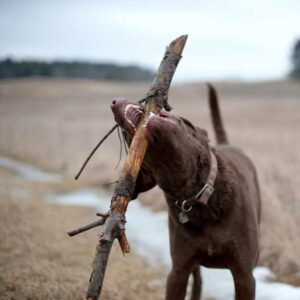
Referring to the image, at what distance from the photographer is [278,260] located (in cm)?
561

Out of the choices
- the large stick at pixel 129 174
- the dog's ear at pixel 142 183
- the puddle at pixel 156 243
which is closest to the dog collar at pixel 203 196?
the dog's ear at pixel 142 183

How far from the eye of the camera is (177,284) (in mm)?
3652

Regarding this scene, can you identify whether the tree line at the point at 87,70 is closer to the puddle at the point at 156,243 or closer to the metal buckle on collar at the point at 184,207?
the puddle at the point at 156,243

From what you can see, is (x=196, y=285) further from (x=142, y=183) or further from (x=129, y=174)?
(x=129, y=174)

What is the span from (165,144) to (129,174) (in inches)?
11.5

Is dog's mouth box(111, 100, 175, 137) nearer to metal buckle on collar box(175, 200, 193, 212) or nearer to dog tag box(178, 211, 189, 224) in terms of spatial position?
metal buckle on collar box(175, 200, 193, 212)

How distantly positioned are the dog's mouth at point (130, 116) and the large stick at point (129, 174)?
0.04 metres

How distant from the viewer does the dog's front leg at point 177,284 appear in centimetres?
365

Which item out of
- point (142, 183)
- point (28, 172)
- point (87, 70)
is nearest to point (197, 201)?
point (142, 183)

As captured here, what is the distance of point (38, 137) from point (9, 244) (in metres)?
15.7

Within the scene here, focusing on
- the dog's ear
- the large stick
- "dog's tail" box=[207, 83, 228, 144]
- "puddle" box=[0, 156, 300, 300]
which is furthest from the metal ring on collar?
"dog's tail" box=[207, 83, 228, 144]

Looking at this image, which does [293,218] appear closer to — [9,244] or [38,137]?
[9,244]

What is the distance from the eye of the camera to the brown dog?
3.06 m

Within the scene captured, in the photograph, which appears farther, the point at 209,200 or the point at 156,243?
the point at 156,243
